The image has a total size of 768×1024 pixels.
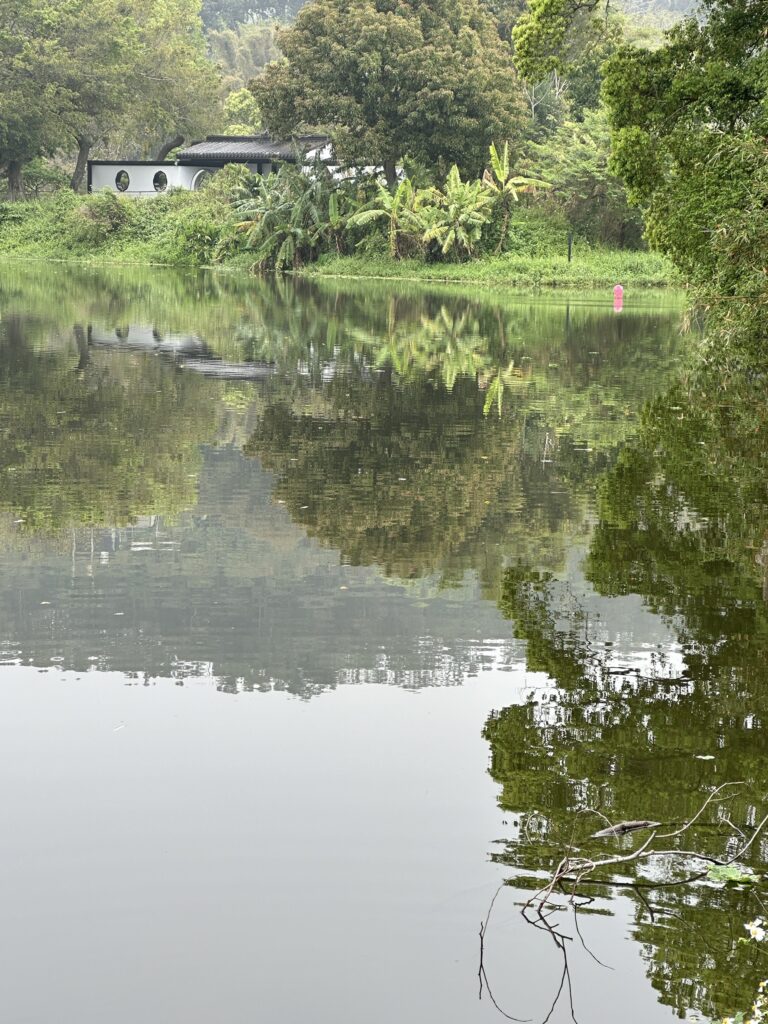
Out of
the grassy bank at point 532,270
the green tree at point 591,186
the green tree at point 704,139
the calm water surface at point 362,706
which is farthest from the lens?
the green tree at point 591,186

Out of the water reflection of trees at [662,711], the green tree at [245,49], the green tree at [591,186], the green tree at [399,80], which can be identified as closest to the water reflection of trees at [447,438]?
the water reflection of trees at [662,711]

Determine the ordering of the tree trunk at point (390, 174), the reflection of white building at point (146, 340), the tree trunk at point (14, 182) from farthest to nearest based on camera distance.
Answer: the tree trunk at point (14, 182)
the tree trunk at point (390, 174)
the reflection of white building at point (146, 340)

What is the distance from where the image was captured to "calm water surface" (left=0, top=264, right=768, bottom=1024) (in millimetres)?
4199

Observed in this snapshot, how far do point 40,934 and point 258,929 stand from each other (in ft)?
2.14

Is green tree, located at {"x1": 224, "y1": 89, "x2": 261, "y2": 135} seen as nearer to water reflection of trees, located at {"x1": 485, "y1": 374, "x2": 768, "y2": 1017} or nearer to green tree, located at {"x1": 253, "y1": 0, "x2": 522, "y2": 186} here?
green tree, located at {"x1": 253, "y1": 0, "x2": 522, "y2": 186}

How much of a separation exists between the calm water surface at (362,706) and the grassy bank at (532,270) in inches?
1171

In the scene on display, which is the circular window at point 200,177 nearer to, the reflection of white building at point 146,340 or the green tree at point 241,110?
the green tree at point 241,110

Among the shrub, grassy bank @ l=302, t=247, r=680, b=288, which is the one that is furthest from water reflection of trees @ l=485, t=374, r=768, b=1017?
the shrub

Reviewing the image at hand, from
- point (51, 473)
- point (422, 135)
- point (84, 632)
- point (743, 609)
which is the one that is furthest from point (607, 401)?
point (422, 135)

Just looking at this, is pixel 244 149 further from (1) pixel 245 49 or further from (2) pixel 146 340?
(1) pixel 245 49

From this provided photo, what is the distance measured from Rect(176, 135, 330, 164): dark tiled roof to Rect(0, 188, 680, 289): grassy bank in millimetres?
1994

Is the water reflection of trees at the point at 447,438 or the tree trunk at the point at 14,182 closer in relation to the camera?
the water reflection of trees at the point at 447,438

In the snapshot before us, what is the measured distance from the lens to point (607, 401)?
17438mm

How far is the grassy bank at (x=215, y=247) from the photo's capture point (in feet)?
149
